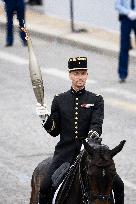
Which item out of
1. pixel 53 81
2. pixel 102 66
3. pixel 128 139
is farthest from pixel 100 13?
pixel 128 139

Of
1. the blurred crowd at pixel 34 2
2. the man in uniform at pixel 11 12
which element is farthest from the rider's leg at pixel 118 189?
the blurred crowd at pixel 34 2

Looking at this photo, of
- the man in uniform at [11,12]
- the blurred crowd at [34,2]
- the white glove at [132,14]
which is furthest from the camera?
the blurred crowd at [34,2]

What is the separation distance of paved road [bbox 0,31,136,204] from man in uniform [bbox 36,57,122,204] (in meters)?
2.91

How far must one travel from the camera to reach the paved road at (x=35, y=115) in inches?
593

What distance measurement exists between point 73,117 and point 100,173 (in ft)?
5.54

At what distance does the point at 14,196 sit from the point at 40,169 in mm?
2815

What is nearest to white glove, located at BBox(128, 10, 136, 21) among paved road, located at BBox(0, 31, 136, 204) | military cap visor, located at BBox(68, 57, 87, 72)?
paved road, located at BBox(0, 31, 136, 204)

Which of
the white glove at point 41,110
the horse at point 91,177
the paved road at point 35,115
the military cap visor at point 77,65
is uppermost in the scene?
the military cap visor at point 77,65

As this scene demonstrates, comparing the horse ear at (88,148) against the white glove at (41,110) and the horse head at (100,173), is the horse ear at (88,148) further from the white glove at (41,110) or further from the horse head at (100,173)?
the white glove at (41,110)

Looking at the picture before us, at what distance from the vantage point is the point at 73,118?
35.6ft

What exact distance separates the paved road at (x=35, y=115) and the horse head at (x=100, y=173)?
4.41 meters

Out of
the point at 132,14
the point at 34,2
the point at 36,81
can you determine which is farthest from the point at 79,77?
the point at 34,2

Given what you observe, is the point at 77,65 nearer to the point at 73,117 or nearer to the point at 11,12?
the point at 73,117

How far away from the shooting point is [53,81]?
70.6 ft
